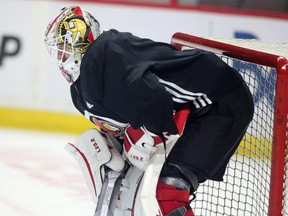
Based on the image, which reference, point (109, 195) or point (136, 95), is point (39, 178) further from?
point (136, 95)

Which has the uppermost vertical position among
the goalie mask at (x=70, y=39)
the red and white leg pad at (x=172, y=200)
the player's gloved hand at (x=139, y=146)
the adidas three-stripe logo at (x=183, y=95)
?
the goalie mask at (x=70, y=39)

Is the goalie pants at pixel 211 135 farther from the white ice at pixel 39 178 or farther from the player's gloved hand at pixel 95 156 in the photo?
the white ice at pixel 39 178

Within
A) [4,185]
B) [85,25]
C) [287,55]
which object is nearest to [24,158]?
Answer: [4,185]

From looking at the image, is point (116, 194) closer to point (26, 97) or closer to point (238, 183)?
point (238, 183)

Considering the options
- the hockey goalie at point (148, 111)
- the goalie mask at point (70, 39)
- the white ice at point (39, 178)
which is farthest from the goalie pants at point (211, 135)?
the white ice at point (39, 178)

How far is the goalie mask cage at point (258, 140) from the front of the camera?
1.92 m

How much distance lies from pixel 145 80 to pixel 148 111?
84 millimetres

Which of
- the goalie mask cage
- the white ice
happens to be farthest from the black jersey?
the white ice

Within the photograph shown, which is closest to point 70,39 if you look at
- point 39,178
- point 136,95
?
point 136,95

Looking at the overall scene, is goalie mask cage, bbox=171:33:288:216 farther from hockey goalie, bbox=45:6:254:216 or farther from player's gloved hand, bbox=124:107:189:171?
player's gloved hand, bbox=124:107:189:171

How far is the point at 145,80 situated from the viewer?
6.60 ft

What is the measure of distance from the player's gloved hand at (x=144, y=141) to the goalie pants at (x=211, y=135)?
2.4 inches

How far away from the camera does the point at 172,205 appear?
2.13 metres

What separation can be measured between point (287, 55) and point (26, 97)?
117 inches
